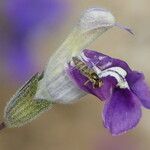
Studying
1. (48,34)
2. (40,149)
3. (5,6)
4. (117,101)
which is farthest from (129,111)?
(48,34)

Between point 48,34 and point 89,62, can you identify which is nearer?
point 89,62

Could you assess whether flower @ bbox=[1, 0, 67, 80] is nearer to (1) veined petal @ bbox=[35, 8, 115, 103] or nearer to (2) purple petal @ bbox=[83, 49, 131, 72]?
(1) veined petal @ bbox=[35, 8, 115, 103]

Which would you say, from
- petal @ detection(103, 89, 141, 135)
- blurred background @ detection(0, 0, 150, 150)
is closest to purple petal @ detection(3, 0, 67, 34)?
blurred background @ detection(0, 0, 150, 150)

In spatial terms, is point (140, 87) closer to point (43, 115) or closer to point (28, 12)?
point (28, 12)

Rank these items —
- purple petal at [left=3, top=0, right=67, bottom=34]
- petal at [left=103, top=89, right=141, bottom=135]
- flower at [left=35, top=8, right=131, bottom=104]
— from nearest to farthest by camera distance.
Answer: petal at [left=103, top=89, right=141, bottom=135]
flower at [left=35, top=8, right=131, bottom=104]
purple petal at [left=3, top=0, right=67, bottom=34]

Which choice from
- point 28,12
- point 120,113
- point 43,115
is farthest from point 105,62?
point 43,115

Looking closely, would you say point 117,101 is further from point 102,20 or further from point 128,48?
point 128,48

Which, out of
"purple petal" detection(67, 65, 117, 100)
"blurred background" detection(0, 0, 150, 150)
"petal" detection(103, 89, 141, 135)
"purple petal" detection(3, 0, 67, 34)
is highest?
"purple petal" detection(67, 65, 117, 100)

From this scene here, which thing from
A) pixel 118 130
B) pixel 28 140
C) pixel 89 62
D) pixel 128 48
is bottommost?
pixel 128 48

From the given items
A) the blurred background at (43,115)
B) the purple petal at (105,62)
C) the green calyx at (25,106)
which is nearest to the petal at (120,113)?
the purple petal at (105,62)
